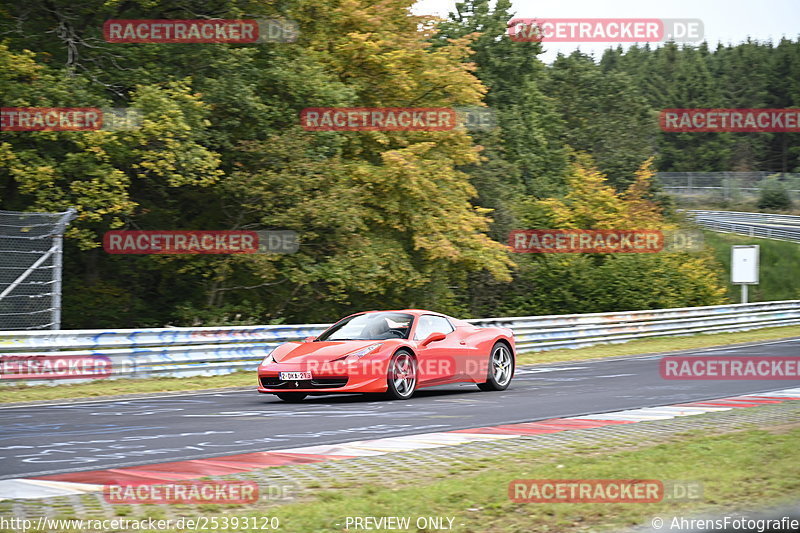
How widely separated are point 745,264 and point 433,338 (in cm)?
2917

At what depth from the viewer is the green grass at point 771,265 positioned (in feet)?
187

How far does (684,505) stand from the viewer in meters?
6.14

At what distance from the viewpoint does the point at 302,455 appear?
8.49 metres

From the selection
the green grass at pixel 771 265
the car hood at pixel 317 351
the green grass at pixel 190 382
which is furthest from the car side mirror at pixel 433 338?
the green grass at pixel 771 265

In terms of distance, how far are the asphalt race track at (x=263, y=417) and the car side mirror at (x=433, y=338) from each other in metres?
0.78

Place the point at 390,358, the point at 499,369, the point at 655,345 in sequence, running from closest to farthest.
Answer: the point at 390,358
the point at 499,369
the point at 655,345

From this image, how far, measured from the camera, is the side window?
14.7 meters

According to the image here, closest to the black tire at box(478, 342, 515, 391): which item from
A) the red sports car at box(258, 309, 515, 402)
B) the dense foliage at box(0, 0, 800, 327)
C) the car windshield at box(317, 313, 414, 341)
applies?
the red sports car at box(258, 309, 515, 402)

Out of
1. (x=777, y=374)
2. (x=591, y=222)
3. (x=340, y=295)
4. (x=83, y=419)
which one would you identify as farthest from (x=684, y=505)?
(x=591, y=222)

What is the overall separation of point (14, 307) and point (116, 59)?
11.7 meters

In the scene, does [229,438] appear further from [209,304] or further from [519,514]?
[209,304]

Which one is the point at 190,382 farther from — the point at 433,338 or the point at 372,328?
the point at 433,338

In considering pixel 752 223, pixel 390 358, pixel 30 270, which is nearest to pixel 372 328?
pixel 390 358

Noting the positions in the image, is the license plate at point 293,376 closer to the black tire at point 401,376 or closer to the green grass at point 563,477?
the black tire at point 401,376
